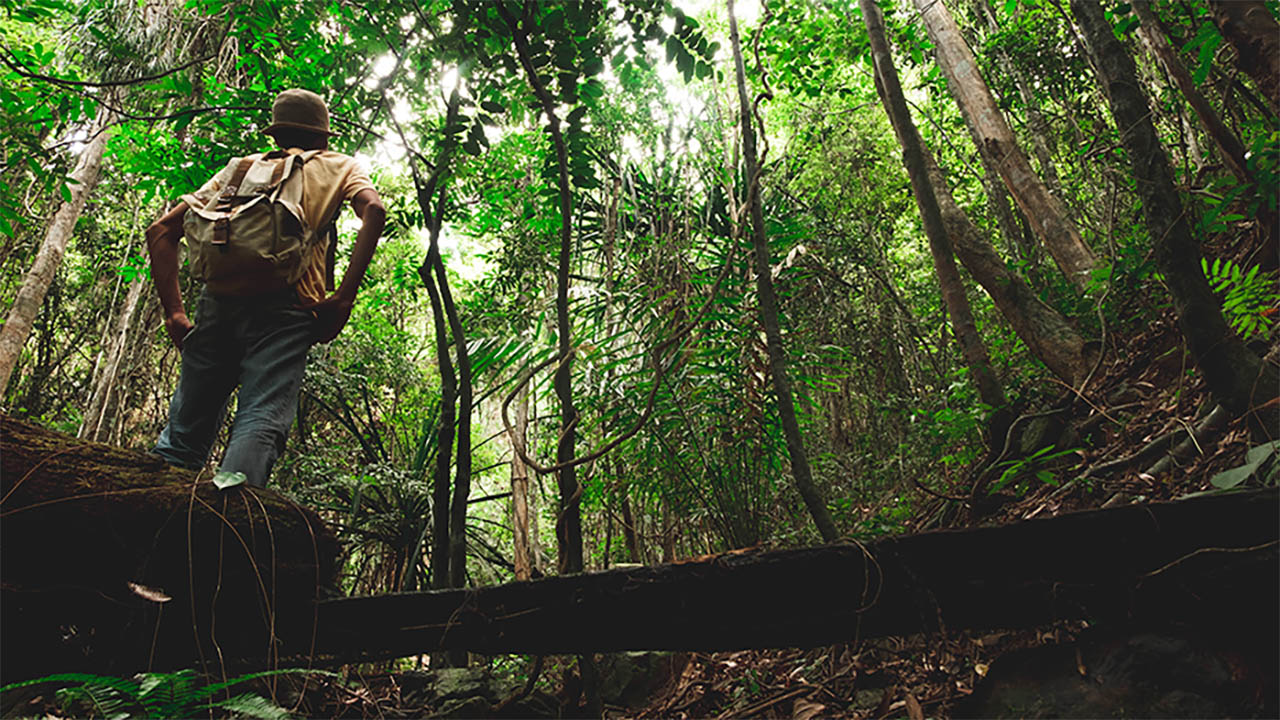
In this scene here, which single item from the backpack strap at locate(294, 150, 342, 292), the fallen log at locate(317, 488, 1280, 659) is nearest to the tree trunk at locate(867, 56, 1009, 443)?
the fallen log at locate(317, 488, 1280, 659)

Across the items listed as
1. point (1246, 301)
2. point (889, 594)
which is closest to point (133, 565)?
point (889, 594)

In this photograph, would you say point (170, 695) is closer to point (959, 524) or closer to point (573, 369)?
point (573, 369)

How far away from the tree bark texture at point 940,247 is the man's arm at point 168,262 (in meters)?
2.91

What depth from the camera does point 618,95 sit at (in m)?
4.51

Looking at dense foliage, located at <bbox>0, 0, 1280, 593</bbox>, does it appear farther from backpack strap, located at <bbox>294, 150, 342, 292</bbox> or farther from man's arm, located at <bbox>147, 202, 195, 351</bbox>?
man's arm, located at <bbox>147, 202, 195, 351</bbox>

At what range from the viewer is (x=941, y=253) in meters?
2.89

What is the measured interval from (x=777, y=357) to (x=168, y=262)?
7.44 ft

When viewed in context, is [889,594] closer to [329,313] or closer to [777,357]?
[777,357]

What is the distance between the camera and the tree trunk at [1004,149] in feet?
14.1

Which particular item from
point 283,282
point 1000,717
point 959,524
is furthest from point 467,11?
point 959,524

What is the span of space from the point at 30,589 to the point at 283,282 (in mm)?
1058

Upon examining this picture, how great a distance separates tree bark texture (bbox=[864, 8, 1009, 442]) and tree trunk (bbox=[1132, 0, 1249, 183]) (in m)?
0.88

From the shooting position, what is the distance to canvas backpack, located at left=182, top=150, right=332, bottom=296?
214 cm

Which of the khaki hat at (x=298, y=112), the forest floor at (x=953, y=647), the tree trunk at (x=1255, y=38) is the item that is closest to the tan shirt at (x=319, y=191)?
the khaki hat at (x=298, y=112)
